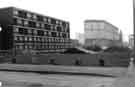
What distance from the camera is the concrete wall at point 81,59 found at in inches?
733

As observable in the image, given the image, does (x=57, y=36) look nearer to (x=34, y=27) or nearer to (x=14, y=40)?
(x=34, y=27)

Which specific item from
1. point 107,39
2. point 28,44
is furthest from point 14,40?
point 107,39

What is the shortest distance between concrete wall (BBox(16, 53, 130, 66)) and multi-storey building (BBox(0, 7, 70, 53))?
2544 cm

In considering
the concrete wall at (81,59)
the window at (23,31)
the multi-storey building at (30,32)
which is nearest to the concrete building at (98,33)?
the multi-storey building at (30,32)

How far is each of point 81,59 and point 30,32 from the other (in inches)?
1666

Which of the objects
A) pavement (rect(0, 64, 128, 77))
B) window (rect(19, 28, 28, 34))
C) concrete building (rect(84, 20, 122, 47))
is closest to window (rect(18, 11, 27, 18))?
window (rect(19, 28, 28, 34))

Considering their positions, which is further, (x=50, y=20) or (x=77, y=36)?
(x=77, y=36)

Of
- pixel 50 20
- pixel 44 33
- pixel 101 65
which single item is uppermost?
pixel 50 20

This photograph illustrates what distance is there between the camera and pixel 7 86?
8523mm

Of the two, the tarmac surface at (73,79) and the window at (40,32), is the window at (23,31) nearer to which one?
the window at (40,32)

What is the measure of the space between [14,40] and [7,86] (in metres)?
45.5

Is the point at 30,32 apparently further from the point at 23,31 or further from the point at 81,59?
the point at 81,59

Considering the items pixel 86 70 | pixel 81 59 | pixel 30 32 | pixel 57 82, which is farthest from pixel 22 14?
pixel 57 82

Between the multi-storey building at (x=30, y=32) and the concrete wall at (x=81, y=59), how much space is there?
25438 mm
